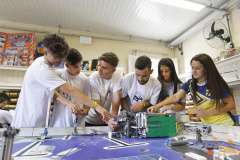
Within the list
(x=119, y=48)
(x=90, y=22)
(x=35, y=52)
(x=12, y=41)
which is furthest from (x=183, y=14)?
(x=12, y=41)

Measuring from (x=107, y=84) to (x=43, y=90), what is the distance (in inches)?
29.1

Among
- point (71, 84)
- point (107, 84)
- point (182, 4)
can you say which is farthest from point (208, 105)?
point (182, 4)

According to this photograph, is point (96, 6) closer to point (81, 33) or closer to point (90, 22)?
point (90, 22)

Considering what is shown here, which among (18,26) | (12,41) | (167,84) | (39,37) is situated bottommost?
(167,84)

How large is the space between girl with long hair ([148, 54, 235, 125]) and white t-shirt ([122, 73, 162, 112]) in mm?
165

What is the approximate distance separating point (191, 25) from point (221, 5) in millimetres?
961

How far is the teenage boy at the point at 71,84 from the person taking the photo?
65.9 inches

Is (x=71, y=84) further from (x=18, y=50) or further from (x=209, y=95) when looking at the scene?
(x=18, y=50)

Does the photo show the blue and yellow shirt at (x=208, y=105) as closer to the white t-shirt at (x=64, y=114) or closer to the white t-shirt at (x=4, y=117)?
the white t-shirt at (x=64, y=114)

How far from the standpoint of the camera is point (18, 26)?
4336 millimetres

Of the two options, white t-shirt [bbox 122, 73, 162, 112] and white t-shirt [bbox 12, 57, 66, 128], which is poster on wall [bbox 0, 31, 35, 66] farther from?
white t-shirt [bbox 122, 73, 162, 112]

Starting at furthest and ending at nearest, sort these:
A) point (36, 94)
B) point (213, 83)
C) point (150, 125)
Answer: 1. point (213, 83)
2. point (36, 94)
3. point (150, 125)

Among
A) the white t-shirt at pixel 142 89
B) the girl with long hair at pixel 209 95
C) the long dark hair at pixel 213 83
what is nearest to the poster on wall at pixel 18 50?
the white t-shirt at pixel 142 89

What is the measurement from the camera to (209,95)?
1.62 metres
